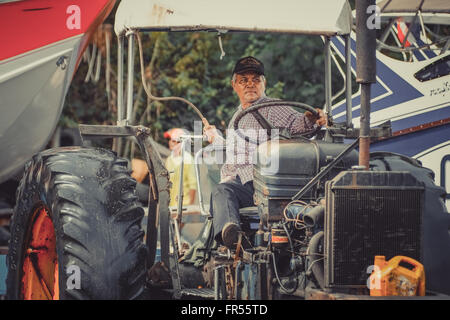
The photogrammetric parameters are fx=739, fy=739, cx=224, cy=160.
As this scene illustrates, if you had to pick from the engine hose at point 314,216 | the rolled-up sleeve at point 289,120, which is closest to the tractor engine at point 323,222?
the engine hose at point 314,216

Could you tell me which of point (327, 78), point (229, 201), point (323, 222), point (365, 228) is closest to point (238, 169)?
point (229, 201)

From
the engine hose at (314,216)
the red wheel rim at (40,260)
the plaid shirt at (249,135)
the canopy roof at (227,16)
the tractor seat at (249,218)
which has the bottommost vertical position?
the red wheel rim at (40,260)

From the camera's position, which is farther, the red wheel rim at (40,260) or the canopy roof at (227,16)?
the canopy roof at (227,16)

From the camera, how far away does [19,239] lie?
13.9ft

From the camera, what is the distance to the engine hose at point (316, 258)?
365 centimetres

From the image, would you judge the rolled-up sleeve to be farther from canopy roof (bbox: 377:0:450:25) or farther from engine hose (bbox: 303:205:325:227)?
canopy roof (bbox: 377:0:450:25)

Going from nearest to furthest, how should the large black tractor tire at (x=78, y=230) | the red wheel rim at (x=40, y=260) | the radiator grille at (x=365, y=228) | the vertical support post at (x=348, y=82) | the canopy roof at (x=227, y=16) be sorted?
the radiator grille at (x=365, y=228), the large black tractor tire at (x=78, y=230), the red wheel rim at (x=40, y=260), the canopy roof at (x=227, y=16), the vertical support post at (x=348, y=82)

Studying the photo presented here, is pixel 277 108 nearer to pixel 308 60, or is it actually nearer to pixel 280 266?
pixel 280 266

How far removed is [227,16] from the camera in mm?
4707

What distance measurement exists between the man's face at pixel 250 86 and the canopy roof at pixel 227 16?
667 millimetres

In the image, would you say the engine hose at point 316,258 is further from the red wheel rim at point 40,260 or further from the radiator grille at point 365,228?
the red wheel rim at point 40,260

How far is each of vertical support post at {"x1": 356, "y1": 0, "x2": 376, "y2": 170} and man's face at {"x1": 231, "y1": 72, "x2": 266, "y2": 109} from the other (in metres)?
1.84

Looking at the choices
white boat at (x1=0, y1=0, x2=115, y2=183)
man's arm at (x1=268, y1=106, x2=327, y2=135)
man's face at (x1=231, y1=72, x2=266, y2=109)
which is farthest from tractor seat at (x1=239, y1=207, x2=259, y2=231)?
white boat at (x1=0, y1=0, x2=115, y2=183)

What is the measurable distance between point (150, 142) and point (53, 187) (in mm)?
726
